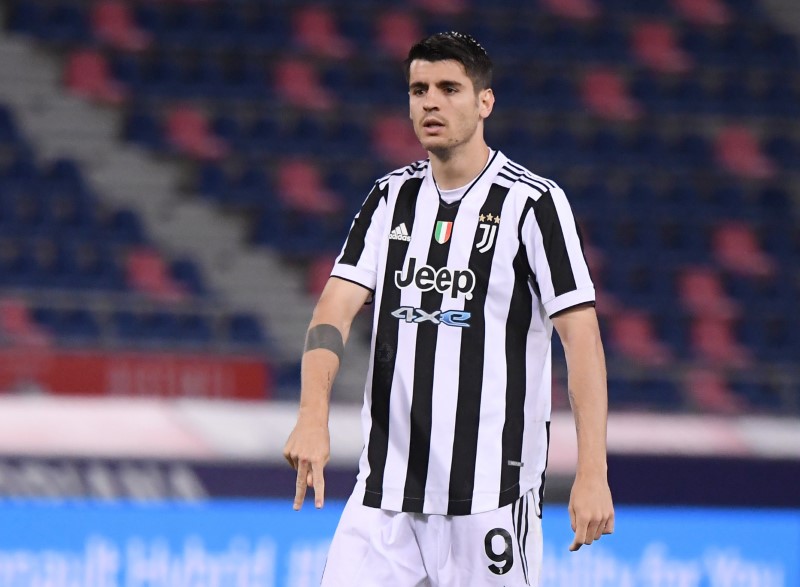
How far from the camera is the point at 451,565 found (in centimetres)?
282

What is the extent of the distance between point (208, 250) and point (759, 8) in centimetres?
488

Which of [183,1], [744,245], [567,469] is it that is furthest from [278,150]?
[567,469]

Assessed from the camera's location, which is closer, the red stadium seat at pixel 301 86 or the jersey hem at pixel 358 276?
the jersey hem at pixel 358 276

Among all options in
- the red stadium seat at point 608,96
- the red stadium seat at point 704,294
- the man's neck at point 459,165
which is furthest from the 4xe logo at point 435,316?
the red stadium seat at point 608,96

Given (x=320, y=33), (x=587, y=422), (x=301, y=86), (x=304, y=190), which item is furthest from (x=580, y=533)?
(x=320, y=33)

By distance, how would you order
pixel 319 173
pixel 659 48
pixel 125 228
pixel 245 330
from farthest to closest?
pixel 659 48 < pixel 319 173 < pixel 125 228 < pixel 245 330

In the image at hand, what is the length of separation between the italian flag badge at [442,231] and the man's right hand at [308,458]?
0.54 metres

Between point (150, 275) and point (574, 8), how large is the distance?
13.0ft

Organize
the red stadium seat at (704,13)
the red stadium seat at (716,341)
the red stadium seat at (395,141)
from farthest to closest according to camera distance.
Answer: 1. the red stadium seat at (704,13)
2. the red stadium seat at (395,141)
3. the red stadium seat at (716,341)

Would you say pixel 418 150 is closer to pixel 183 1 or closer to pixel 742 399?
pixel 183 1

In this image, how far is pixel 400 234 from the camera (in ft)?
9.59

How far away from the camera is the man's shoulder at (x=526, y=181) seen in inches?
112

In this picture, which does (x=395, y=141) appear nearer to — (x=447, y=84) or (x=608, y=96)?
(x=608, y=96)

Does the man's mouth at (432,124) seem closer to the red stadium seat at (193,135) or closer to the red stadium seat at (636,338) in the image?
the red stadium seat at (636,338)
